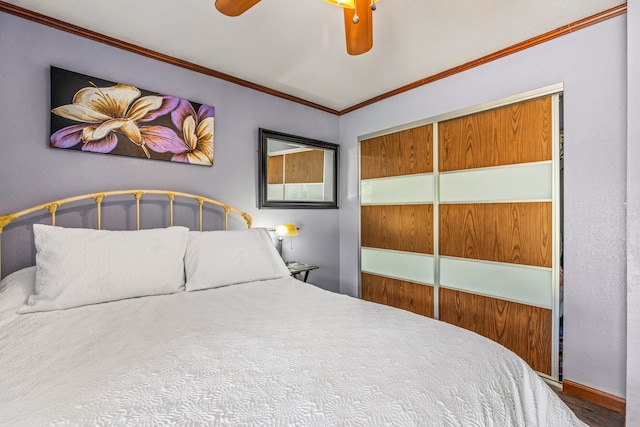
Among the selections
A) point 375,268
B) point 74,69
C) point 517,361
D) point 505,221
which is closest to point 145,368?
point 517,361

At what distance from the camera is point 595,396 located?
1800mm

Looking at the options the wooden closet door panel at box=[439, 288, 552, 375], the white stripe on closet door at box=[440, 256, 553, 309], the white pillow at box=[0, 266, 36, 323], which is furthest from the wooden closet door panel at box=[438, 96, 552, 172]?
the white pillow at box=[0, 266, 36, 323]

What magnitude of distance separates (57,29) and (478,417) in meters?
2.88

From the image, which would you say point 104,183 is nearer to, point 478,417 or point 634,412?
point 478,417

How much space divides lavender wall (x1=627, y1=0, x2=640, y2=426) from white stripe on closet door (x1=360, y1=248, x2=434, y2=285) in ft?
4.23

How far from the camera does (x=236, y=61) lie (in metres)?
2.34

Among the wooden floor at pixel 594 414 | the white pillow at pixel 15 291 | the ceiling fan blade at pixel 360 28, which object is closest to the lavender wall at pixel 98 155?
the white pillow at pixel 15 291

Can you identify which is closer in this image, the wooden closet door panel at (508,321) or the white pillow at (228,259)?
the white pillow at (228,259)

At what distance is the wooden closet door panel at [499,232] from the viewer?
2.03 metres

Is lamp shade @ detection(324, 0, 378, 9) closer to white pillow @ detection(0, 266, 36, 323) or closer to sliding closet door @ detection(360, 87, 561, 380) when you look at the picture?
sliding closet door @ detection(360, 87, 561, 380)

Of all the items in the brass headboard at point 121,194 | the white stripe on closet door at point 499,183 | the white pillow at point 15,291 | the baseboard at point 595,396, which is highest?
the white stripe on closet door at point 499,183

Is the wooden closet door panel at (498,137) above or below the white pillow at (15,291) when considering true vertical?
above

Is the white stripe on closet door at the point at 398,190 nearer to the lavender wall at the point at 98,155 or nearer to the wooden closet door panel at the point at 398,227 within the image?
the wooden closet door panel at the point at 398,227

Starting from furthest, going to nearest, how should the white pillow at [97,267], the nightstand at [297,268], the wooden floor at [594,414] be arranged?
the nightstand at [297,268] < the wooden floor at [594,414] < the white pillow at [97,267]
